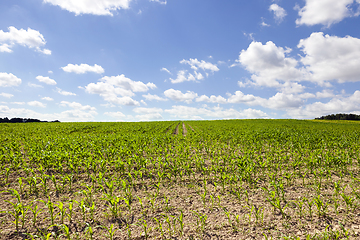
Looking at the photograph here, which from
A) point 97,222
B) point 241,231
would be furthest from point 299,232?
point 97,222

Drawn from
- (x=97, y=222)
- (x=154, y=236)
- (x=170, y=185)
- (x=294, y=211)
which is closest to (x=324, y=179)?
(x=294, y=211)

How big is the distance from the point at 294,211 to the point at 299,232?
86cm

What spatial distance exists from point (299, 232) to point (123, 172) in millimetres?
6385

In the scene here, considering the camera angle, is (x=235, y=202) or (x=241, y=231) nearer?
(x=241, y=231)

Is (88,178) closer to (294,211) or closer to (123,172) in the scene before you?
(123,172)

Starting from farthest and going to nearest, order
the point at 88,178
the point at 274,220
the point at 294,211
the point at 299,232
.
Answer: the point at 88,178
the point at 294,211
the point at 274,220
the point at 299,232

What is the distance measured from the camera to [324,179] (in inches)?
266

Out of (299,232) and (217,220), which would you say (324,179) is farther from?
(217,220)

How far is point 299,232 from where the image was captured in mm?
3725

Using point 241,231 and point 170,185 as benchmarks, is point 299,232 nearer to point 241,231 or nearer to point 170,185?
point 241,231

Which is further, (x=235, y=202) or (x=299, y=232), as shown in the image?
(x=235, y=202)

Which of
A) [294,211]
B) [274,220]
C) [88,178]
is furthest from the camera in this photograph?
[88,178]

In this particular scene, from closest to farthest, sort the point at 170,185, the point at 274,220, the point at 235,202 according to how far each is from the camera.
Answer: the point at 274,220 < the point at 235,202 < the point at 170,185

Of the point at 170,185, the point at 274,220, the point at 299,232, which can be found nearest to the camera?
the point at 299,232
